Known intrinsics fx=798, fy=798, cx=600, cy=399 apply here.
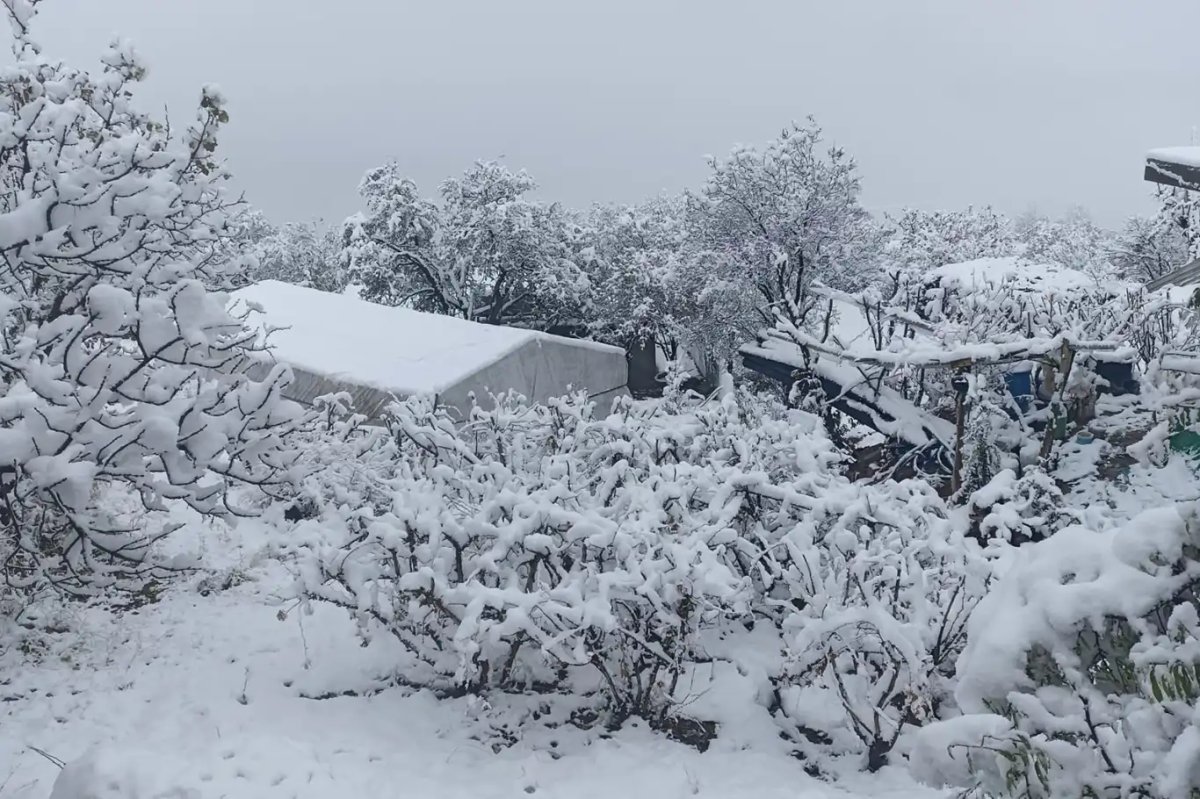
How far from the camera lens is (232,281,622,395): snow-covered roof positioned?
14828 mm

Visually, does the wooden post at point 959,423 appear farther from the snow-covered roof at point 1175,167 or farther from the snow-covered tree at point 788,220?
the snow-covered tree at point 788,220

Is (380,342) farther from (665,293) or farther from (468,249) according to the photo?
(665,293)

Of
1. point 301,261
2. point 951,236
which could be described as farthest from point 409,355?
point 951,236

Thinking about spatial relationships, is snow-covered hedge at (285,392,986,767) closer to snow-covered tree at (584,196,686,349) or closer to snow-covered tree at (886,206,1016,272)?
snow-covered tree at (584,196,686,349)

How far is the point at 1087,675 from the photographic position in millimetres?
2502

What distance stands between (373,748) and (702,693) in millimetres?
2482

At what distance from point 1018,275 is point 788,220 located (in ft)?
21.9

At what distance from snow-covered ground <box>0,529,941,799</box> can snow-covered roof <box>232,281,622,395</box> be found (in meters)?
6.73

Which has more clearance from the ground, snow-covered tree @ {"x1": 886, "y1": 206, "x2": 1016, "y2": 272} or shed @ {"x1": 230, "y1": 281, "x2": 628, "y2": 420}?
snow-covered tree @ {"x1": 886, "y1": 206, "x2": 1016, "y2": 272}

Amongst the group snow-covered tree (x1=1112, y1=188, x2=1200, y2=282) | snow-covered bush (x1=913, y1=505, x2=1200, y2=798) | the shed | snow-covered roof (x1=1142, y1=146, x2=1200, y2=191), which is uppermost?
snow-covered roof (x1=1142, y1=146, x2=1200, y2=191)

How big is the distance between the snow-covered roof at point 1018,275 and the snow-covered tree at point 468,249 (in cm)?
1372

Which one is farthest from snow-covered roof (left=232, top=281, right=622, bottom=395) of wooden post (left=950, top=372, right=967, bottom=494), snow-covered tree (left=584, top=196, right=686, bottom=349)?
snow-covered tree (left=584, top=196, right=686, bottom=349)

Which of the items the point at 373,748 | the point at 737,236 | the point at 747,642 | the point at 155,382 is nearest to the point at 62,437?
the point at 155,382

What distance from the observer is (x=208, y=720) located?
6.21 meters
